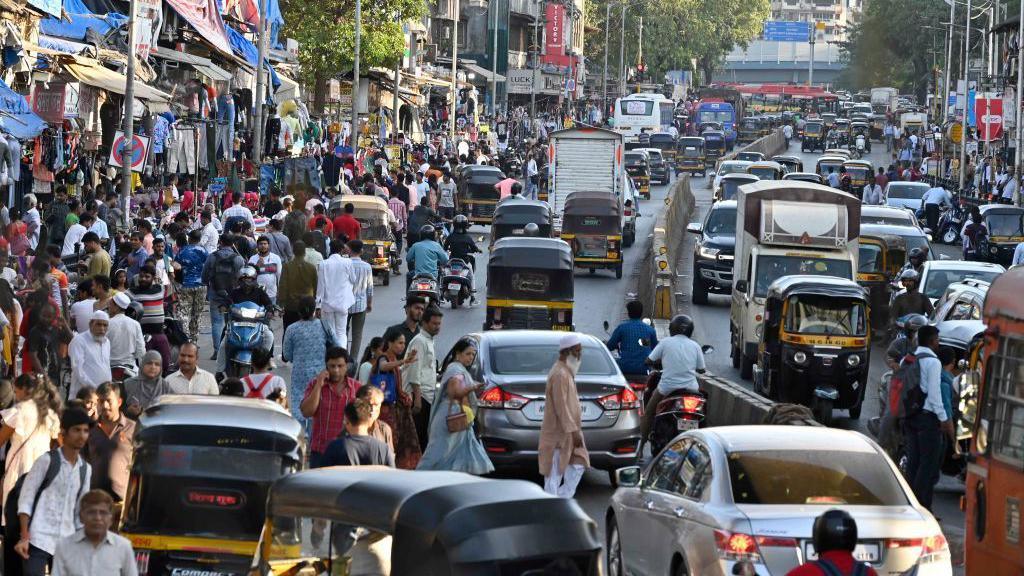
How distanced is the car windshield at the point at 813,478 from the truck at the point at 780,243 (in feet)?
48.2

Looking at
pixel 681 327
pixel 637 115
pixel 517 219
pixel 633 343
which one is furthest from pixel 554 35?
pixel 681 327

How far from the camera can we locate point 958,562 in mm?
13742

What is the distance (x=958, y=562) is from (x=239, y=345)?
7.80 m

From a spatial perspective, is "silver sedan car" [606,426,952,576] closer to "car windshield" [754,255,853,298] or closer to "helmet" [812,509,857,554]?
"helmet" [812,509,857,554]

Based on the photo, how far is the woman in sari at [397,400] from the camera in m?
13.9

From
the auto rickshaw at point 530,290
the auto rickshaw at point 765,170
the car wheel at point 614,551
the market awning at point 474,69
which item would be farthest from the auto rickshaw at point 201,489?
the market awning at point 474,69

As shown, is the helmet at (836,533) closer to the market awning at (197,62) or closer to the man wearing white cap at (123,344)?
the man wearing white cap at (123,344)

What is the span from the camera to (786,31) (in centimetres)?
17825

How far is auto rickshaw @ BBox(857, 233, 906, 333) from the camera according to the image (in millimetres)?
30703

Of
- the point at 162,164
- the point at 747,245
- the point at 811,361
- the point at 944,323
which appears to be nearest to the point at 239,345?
the point at 811,361

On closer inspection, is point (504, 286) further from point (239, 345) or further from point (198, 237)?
point (239, 345)

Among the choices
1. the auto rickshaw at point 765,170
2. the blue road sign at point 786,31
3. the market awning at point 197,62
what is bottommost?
the auto rickshaw at point 765,170

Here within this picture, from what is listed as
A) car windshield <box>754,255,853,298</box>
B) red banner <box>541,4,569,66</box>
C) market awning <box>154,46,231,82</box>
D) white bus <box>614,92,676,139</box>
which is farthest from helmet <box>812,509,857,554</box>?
red banner <box>541,4,569,66</box>

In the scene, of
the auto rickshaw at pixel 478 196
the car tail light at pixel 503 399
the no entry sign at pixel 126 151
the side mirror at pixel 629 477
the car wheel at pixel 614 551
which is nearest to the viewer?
the side mirror at pixel 629 477
